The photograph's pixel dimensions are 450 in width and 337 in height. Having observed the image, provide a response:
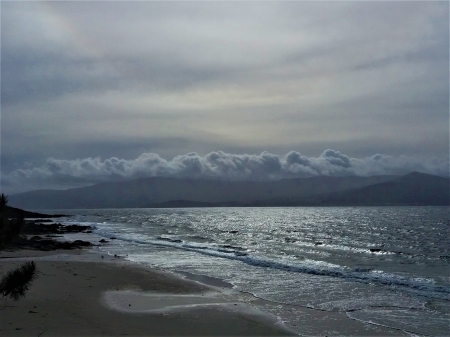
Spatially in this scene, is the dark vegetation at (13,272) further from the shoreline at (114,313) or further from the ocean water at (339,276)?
the ocean water at (339,276)

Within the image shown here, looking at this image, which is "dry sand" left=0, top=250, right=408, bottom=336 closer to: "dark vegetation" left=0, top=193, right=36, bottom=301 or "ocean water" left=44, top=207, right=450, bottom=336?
"ocean water" left=44, top=207, right=450, bottom=336

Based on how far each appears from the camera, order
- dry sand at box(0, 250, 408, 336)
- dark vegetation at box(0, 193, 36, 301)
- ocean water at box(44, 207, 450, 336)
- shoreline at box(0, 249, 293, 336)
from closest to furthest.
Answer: dark vegetation at box(0, 193, 36, 301) < shoreline at box(0, 249, 293, 336) < dry sand at box(0, 250, 408, 336) < ocean water at box(44, 207, 450, 336)

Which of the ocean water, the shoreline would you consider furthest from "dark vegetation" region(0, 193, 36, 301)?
the ocean water

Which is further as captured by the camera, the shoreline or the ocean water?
the ocean water

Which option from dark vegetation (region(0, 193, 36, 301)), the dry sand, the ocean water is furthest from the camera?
the ocean water

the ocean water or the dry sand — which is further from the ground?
the dry sand

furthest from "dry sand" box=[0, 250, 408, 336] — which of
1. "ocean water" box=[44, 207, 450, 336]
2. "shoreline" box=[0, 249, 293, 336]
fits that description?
"ocean water" box=[44, 207, 450, 336]

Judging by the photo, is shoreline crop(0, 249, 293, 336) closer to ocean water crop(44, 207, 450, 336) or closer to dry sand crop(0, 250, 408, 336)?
dry sand crop(0, 250, 408, 336)

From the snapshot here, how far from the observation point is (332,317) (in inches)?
625

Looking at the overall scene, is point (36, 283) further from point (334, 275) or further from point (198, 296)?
point (334, 275)

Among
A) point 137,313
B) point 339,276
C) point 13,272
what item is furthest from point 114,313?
point 339,276

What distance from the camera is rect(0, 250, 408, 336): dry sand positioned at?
1258 cm

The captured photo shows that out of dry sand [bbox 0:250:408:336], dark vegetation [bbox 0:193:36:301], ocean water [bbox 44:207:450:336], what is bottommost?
ocean water [bbox 44:207:450:336]

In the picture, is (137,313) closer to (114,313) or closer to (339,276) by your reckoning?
(114,313)
